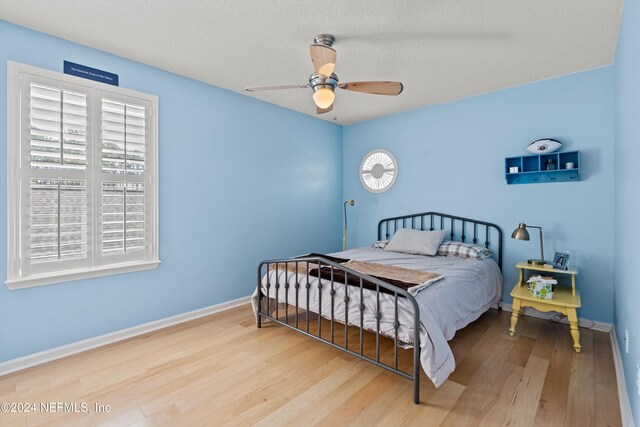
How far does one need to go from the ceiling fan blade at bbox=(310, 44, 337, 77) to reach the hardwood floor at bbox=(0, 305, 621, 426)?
2.26 m

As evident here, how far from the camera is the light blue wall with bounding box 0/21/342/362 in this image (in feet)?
8.05

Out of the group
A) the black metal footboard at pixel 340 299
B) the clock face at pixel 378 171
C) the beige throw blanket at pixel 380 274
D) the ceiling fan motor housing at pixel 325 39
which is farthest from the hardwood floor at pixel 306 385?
the ceiling fan motor housing at pixel 325 39

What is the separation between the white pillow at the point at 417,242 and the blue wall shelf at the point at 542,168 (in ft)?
3.41

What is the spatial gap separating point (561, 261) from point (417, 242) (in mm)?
1421

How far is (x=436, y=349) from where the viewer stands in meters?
1.98

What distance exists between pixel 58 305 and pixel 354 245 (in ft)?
12.5

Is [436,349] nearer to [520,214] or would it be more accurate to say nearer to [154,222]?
[520,214]

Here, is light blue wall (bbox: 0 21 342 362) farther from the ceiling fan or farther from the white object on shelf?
the white object on shelf

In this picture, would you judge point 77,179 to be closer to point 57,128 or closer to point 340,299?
point 57,128

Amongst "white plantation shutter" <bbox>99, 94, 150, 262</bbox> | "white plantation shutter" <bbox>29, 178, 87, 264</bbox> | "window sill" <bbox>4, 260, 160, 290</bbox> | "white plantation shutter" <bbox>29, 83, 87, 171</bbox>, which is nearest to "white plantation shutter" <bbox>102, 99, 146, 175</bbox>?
"white plantation shutter" <bbox>99, 94, 150, 262</bbox>

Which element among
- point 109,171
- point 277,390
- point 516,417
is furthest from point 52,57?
point 516,417

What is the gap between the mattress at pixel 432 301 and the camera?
6.57 ft

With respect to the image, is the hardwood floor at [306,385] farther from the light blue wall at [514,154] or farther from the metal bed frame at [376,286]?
the light blue wall at [514,154]

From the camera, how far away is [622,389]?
2.02m
